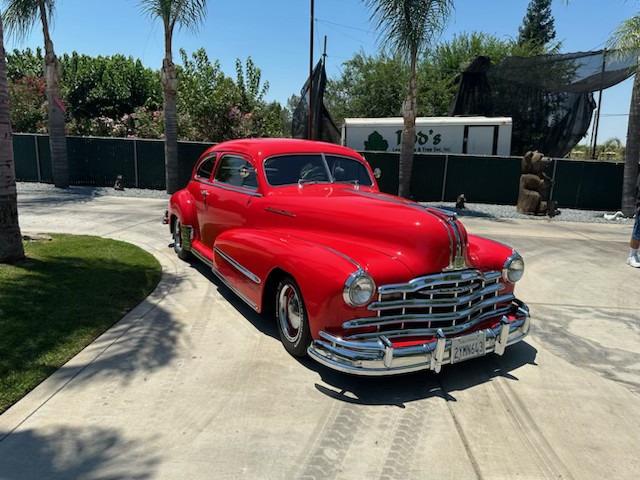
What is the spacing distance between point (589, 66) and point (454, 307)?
53.6ft

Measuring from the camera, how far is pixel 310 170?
17.4ft

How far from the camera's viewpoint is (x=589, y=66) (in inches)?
647

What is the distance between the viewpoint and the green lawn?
384cm

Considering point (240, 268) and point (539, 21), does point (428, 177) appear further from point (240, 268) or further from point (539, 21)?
point (539, 21)

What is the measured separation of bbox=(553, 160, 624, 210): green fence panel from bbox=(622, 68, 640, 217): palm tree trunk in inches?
44.5

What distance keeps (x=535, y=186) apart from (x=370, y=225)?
11397 mm

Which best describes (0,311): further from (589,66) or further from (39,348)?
(589,66)

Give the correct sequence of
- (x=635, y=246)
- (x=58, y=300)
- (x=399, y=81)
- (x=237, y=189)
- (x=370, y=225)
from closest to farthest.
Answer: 1. (x=370, y=225)
2. (x=58, y=300)
3. (x=237, y=189)
4. (x=635, y=246)
5. (x=399, y=81)

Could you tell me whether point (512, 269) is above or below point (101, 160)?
below

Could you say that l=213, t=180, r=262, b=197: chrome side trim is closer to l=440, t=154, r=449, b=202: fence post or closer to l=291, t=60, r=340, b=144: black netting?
l=440, t=154, r=449, b=202: fence post

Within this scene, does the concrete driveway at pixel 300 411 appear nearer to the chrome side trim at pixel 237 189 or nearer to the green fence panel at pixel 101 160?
the chrome side trim at pixel 237 189

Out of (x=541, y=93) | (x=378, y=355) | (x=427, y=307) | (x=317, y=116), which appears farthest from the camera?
(x=317, y=116)

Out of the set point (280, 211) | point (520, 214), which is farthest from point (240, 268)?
point (520, 214)

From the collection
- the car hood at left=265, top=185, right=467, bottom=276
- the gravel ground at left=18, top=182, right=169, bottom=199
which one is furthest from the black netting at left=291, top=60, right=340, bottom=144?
the car hood at left=265, top=185, right=467, bottom=276
